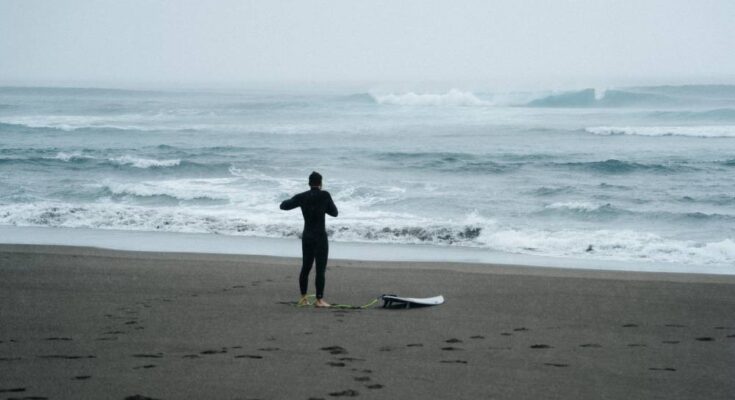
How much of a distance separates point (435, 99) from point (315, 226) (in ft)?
181

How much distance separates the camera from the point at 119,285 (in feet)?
29.2

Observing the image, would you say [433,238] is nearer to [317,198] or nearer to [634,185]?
[317,198]

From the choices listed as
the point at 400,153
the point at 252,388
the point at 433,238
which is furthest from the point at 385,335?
the point at 400,153

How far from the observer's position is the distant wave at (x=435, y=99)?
61000 millimetres

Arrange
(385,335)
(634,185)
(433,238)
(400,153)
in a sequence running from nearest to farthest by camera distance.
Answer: (385,335), (433,238), (634,185), (400,153)

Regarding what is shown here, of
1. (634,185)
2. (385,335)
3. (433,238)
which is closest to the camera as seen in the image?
(385,335)

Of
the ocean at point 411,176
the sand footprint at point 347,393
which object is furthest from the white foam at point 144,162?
the sand footprint at point 347,393

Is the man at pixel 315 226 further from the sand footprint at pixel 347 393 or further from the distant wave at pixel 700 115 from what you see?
the distant wave at pixel 700 115

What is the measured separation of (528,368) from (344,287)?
13.2 feet

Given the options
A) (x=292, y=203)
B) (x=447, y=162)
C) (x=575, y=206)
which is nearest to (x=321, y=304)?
(x=292, y=203)

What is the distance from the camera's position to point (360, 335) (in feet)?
21.0

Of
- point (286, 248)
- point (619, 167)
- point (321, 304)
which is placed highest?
point (619, 167)

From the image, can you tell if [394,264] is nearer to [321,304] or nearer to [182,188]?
[321,304]

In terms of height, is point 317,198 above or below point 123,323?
above
